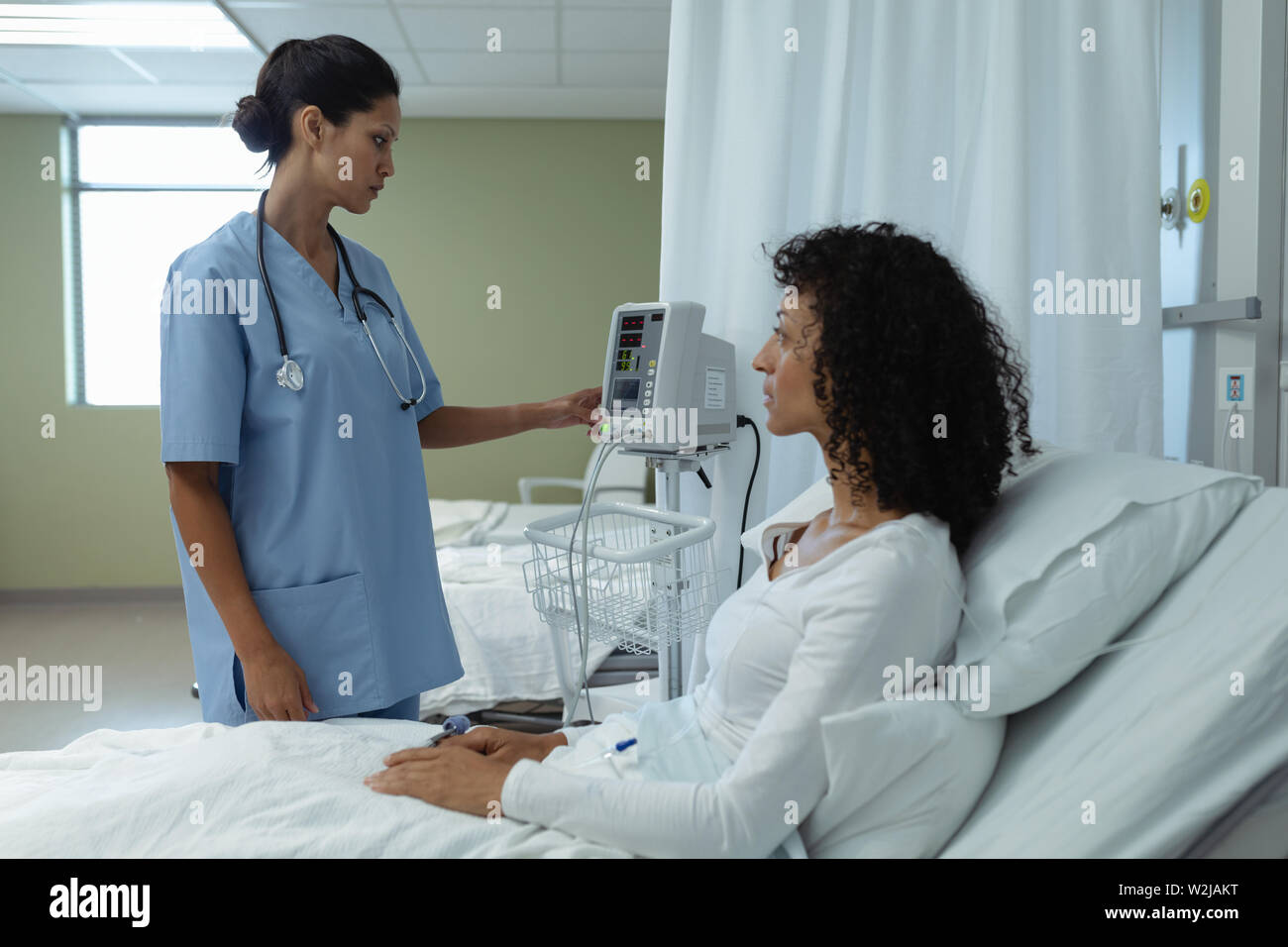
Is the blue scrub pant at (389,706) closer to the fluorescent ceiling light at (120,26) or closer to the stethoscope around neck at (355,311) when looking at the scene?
the stethoscope around neck at (355,311)

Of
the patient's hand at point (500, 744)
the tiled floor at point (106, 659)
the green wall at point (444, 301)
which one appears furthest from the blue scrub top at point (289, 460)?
the green wall at point (444, 301)

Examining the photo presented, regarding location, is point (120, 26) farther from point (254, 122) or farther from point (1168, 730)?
point (1168, 730)

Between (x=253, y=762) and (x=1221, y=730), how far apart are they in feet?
3.41

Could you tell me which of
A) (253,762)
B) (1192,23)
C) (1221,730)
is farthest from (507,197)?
(1221,730)

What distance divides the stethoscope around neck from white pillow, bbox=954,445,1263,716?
0.90 meters

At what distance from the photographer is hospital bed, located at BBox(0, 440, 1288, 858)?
33.2 inches

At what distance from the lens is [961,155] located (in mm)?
1656

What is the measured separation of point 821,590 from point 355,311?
0.91 m

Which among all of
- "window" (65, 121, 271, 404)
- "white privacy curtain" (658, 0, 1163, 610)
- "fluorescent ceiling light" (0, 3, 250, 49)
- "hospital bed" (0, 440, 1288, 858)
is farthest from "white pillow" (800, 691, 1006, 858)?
"window" (65, 121, 271, 404)

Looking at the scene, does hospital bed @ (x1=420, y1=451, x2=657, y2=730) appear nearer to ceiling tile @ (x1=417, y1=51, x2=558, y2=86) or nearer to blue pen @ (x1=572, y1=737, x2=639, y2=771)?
blue pen @ (x1=572, y1=737, x2=639, y2=771)

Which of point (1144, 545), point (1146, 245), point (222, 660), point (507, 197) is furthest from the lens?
point (507, 197)
